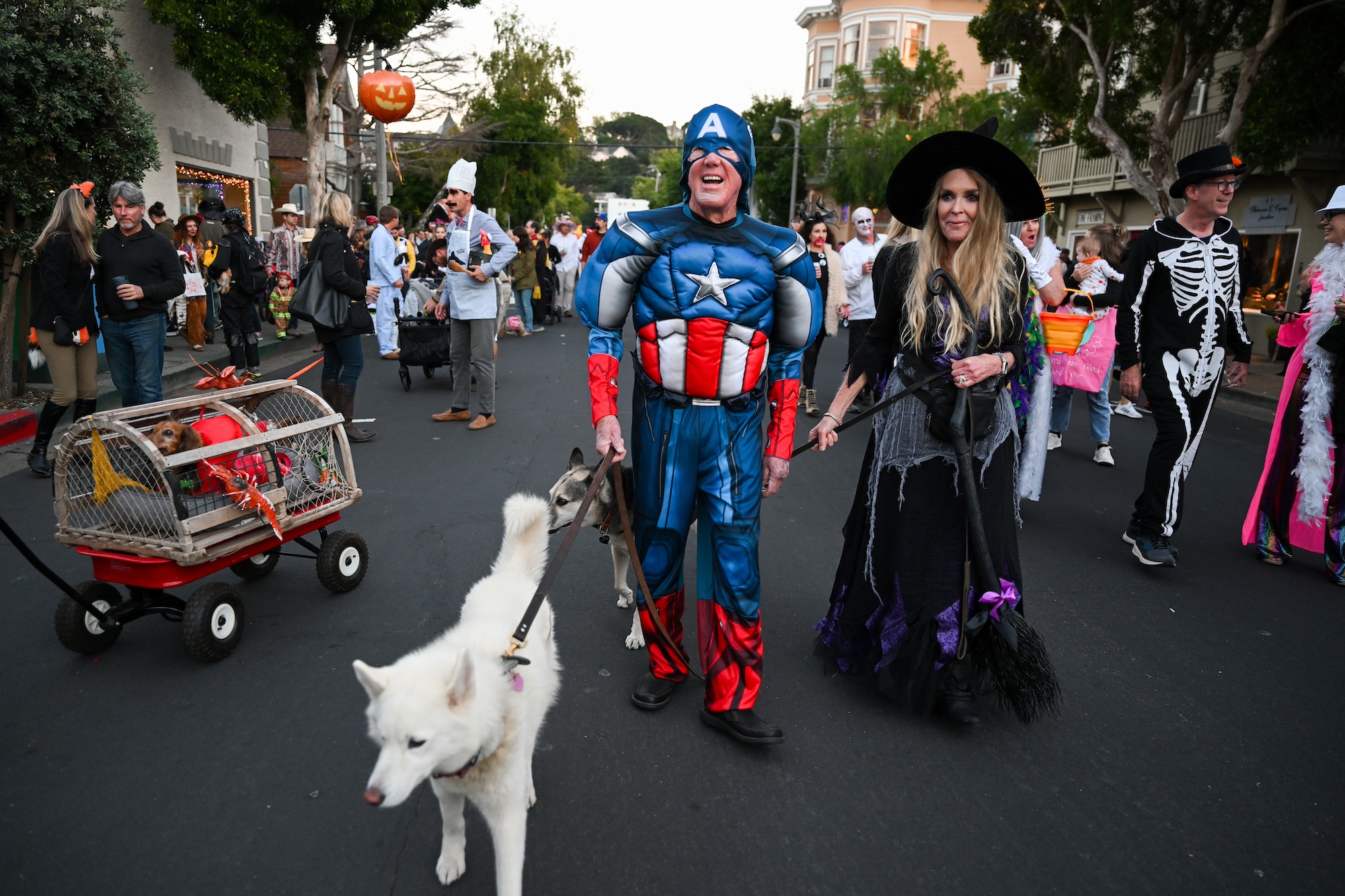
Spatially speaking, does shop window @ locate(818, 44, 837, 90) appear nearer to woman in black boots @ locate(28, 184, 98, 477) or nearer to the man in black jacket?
the man in black jacket

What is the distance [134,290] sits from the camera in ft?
21.0

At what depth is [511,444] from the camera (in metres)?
7.89

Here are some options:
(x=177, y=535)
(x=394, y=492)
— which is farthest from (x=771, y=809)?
(x=394, y=492)

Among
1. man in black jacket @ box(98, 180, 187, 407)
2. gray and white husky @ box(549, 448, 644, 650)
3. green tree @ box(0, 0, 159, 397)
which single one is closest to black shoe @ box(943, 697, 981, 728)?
gray and white husky @ box(549, 448, 644, 650)

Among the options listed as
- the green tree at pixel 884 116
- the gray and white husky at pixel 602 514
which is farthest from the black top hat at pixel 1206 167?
the green tree at pixel 884 116

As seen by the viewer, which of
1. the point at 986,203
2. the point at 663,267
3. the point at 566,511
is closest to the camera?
the point at 663,267

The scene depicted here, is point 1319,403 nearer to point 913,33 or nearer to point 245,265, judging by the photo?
point 245,265

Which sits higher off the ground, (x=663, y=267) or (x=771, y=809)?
(x=663, y=267)

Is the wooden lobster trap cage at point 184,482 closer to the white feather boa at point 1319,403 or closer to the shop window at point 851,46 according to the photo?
the white feather boa at point 1319,403

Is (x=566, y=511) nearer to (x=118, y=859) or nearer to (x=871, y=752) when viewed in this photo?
(x=871, y=752)

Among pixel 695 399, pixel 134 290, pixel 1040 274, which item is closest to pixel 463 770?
pixel 695 399

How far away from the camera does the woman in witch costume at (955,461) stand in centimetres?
332

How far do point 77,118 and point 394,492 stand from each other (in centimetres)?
568

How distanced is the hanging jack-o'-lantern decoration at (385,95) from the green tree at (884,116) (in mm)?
30195
